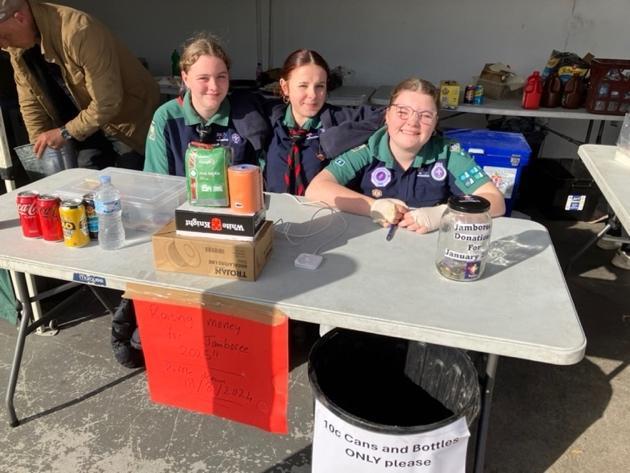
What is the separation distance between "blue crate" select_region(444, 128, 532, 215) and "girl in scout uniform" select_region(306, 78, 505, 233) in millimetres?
1381

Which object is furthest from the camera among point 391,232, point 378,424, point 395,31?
point 395,31

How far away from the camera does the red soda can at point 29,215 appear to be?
1453 mm

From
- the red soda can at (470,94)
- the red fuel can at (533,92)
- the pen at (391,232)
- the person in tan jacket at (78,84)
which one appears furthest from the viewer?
the red soda can at (470,94)

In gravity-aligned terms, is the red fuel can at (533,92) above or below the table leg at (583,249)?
above

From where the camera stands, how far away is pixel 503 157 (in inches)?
123

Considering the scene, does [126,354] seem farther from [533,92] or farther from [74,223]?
[533,92]

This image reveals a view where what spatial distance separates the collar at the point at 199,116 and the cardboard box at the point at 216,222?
885 mm

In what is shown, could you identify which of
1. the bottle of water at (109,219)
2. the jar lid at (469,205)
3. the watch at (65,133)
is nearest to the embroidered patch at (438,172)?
the jar lid at (469,205)

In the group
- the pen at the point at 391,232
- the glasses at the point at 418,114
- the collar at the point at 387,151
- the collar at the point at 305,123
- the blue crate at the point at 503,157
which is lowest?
the blue crate at the point at 503,157

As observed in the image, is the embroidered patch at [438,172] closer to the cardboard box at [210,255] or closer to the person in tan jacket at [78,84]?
the cardboard box at [210,255]

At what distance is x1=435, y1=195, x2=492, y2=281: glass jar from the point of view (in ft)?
4.03

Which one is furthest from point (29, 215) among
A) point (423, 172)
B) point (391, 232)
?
point (423, 172)

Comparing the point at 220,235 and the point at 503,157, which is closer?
the point at 220,235

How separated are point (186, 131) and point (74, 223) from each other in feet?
2.65
